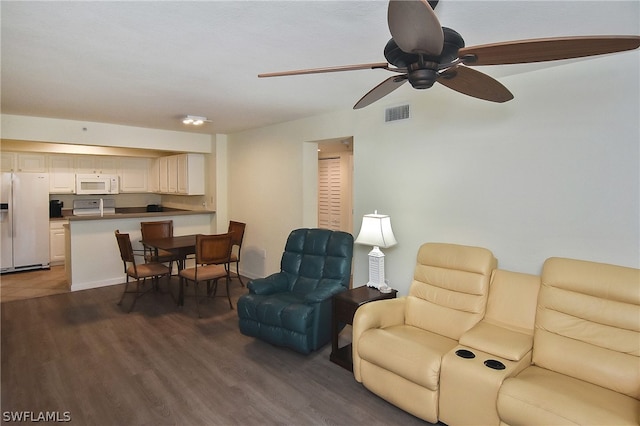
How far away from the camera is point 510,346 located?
2.22 meters

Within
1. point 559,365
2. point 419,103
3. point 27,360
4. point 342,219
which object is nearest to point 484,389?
point 559,365

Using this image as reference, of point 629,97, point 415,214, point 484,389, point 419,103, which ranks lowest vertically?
point 484,389

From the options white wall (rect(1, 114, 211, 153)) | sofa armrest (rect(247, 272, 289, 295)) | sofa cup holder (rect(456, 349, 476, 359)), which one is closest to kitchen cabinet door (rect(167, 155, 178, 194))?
white wall (rect(1, 114, 211, 153))

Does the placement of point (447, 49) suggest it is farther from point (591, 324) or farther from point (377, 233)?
point (377, 233)

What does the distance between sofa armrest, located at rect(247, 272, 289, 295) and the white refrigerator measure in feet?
15.7

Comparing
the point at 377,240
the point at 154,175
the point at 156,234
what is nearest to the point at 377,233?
the point at 377,240

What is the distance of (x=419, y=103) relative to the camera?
3346 millimetres

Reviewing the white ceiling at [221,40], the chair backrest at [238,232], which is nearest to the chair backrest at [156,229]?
the chair backrest at [238,232]

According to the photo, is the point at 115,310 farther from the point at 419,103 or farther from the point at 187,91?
the point at 419,103

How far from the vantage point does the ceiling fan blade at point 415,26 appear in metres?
1.07

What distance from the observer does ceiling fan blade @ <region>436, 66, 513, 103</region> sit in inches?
63.6

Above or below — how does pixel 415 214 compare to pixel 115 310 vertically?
above

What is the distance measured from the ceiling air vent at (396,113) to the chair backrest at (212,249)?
2.35 metres

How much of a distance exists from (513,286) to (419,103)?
71.8 inches
